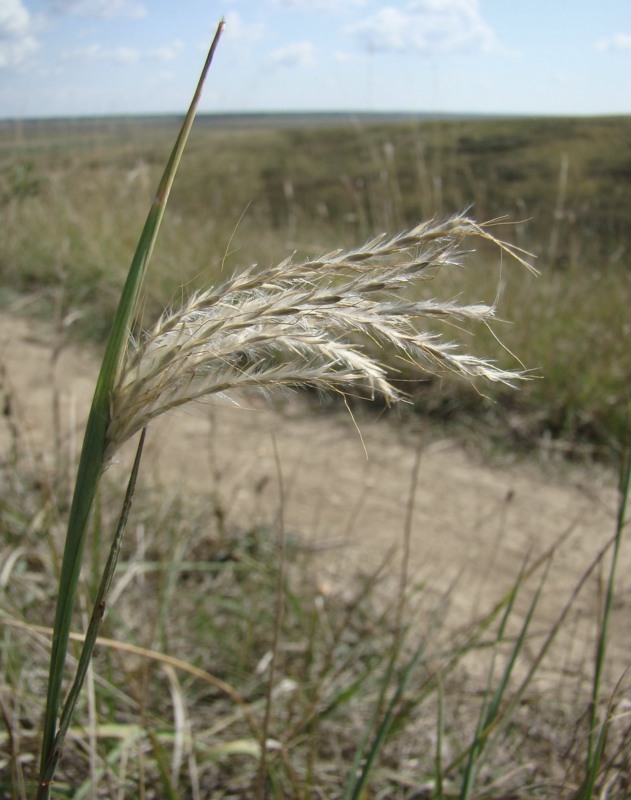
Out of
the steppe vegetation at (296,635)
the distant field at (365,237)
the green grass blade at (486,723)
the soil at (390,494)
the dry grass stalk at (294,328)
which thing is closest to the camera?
the dry grass stalk at (294,328)

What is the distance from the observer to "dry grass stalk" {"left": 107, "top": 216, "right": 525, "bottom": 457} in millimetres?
522

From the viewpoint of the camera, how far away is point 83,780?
1433 millimetres

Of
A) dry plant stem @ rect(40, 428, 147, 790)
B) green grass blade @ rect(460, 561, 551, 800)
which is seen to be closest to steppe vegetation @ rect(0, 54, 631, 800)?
green grass blade @ rect(460, 561, 551, 800)

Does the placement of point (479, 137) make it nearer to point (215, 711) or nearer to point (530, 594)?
point (530, 594)

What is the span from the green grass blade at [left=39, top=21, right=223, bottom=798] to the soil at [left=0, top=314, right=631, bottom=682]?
1.49 metres

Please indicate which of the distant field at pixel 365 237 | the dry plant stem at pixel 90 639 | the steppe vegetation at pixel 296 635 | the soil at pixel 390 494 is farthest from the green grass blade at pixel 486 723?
the soil at pixel 390 494

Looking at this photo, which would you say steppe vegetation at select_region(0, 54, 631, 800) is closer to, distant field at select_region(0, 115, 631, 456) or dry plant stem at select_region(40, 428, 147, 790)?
distant field at select_region(0, 115, 631, 456)

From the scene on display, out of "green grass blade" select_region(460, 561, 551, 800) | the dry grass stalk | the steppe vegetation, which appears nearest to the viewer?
the dry grass stalk

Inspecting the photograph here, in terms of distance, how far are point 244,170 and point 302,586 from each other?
18.8m

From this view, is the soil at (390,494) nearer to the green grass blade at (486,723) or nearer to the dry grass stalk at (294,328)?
the green grass blade at (486,723)

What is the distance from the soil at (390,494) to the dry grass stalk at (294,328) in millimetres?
1552

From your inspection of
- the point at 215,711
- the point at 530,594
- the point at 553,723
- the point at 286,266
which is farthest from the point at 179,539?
the point at 286,266

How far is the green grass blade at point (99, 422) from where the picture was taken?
0.53m

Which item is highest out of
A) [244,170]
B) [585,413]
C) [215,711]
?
[244,170]
